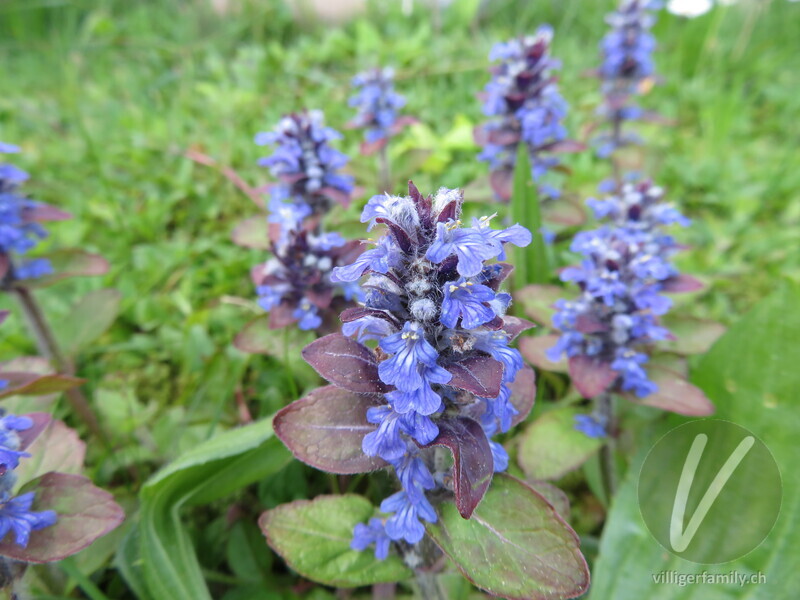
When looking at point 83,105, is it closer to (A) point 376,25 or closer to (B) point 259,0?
(B) point 259,0

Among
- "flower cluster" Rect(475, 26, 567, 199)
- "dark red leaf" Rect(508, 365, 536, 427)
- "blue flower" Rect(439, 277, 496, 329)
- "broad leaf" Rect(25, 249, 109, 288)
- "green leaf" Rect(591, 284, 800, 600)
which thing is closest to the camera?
"blue flower" Rect(439, 277, 496, 329)

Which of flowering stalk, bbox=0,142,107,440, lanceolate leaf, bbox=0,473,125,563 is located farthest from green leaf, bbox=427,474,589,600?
flowering stalk, bbox=0,142,107,440

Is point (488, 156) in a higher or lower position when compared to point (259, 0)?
lower

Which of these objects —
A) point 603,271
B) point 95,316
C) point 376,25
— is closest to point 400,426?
point 603,271

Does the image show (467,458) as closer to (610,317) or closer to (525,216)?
(610,317)

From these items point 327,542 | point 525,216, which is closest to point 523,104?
→ point 525,216

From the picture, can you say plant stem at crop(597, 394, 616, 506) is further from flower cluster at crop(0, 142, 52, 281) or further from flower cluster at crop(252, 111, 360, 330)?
flower cluster at crop(0, 142, 52, 281)
